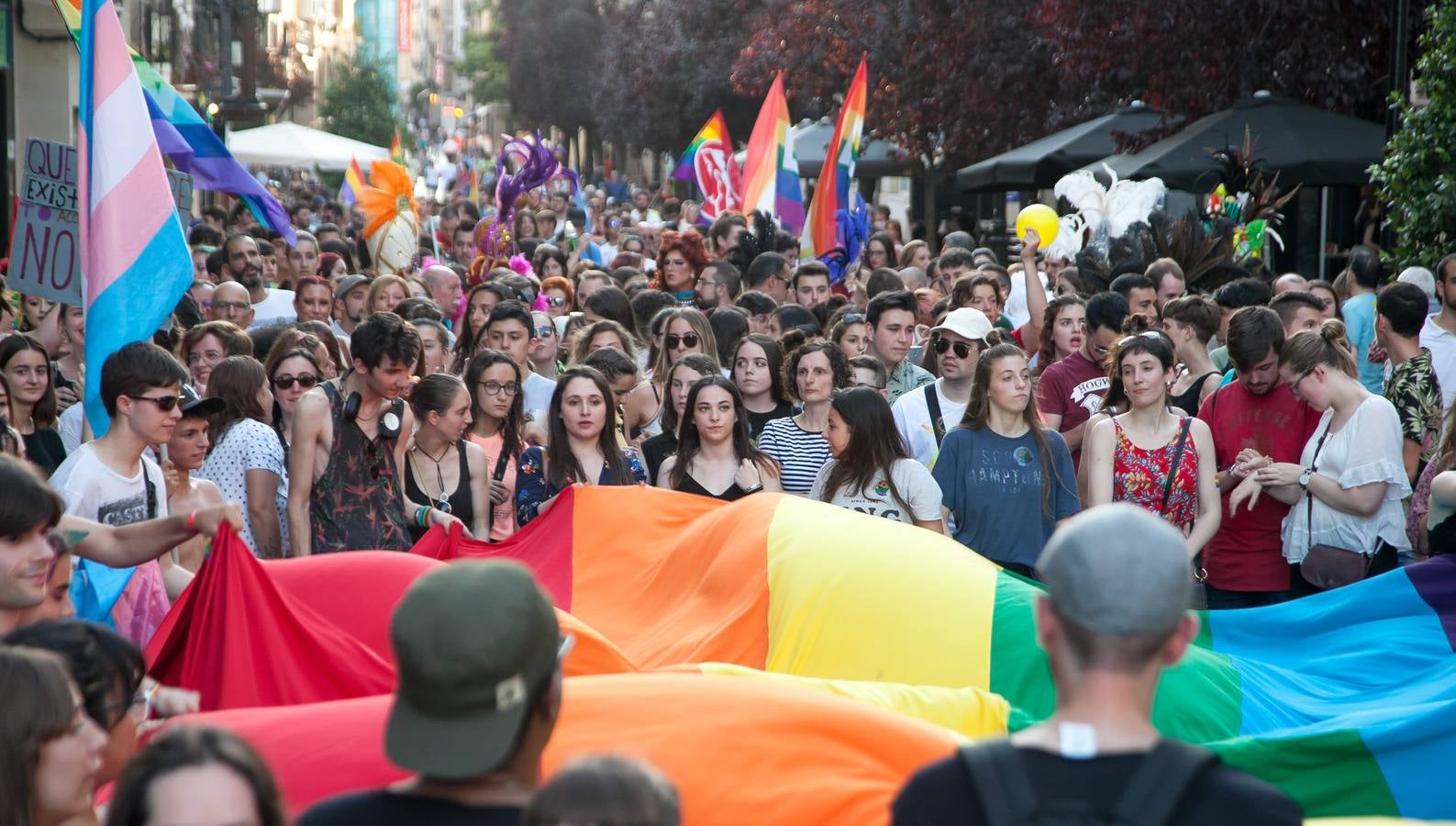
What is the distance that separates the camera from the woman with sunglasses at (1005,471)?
7219 millimetres

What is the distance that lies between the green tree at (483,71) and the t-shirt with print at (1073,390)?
74559mm

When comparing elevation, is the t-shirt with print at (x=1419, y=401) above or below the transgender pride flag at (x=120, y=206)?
below

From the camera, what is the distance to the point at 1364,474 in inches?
282

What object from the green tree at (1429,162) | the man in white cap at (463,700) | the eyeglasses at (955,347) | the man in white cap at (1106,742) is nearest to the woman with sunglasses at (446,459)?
the eyeglasses at (955,347)

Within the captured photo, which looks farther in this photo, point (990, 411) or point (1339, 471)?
point (990, 411)

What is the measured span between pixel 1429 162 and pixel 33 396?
9.20 meters

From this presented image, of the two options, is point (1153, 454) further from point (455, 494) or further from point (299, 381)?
point (299, 381)

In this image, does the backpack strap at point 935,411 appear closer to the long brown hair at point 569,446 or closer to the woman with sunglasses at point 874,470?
the woman with sunglasses at point 874,470

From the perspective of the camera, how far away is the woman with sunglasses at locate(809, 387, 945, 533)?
7133 mm

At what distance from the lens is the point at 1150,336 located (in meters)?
7.45

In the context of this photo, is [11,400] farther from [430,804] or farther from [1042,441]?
[430,804]

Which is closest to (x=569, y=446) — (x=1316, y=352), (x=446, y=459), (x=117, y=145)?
(x=446, y=459)

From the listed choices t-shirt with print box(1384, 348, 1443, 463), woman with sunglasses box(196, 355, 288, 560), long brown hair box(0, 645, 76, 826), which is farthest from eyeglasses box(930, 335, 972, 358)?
long brown hair box(0, 645, 76, 826)

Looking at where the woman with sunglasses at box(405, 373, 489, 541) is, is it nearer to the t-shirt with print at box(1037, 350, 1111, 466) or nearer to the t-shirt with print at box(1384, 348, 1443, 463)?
the t-shirt with print at box(1037, 350, 1111, 466)
